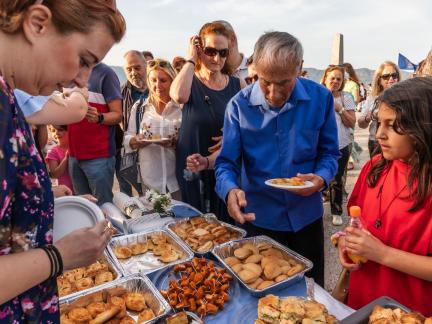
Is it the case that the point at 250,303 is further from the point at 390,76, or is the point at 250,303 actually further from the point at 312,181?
the point at 390,76

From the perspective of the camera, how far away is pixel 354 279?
137cm

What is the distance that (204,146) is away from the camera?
8.44ft

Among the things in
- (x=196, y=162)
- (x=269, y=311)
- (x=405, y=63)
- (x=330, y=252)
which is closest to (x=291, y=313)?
(x=269, y=311)

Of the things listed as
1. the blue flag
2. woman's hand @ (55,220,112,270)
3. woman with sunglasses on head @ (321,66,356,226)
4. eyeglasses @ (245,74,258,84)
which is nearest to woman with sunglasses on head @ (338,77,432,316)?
woman's hand @ (55,220,112,270)

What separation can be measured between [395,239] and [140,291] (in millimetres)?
1064

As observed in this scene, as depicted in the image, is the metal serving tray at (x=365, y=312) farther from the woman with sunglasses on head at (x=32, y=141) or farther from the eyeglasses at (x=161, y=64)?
the eyeglasses at (x=161, y=64)

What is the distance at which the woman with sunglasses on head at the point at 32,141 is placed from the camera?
59 centimetres

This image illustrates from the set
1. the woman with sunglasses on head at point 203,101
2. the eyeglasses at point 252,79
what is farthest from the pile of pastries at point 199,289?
the eyeglasses at point 252,79

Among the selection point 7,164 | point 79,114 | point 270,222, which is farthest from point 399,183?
point 79,114

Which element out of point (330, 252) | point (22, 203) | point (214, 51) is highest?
point (214, 51)

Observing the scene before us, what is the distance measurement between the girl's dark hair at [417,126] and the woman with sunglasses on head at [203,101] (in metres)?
1.41

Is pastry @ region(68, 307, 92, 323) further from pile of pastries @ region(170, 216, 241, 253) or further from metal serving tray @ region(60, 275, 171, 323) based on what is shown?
pile of pastries @ region(170, 216, 241, 253)

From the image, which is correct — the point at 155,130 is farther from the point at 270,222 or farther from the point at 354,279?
the point at 354,279

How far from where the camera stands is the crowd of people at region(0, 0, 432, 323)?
2.11ft
